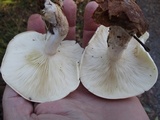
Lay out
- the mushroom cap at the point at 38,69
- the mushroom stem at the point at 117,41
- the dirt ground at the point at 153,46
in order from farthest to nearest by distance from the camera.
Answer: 1. the dirt ground at the point at 153,46
2. the mushroom cap at the point at 38,69
3. the mushroom stem at the point at 117,41

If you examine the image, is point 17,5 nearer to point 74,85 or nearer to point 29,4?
point 29,4

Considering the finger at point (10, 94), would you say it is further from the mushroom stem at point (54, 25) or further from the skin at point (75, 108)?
the mushroom stem at point (54, 25)

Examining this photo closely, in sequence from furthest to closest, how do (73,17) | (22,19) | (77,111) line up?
(22,19), (73,17), (77,111)

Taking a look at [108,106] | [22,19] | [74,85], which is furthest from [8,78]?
[22,19]

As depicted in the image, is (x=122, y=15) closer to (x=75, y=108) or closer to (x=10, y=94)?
(x=75, y=108)

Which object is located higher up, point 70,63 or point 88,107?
point 70,63

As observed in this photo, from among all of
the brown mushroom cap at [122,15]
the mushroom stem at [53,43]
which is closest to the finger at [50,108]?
the mushroom stem at [53,43]
